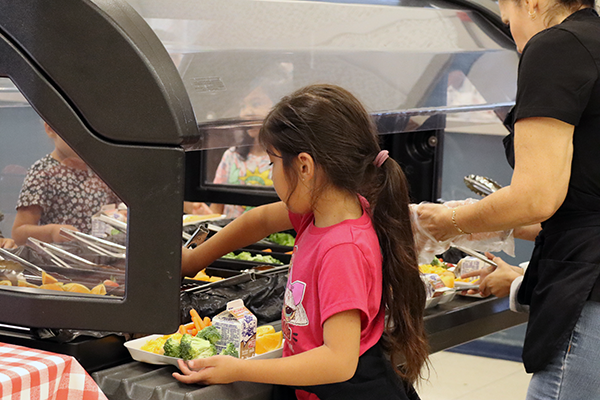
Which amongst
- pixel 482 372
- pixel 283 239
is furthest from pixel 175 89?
pixel 482 372

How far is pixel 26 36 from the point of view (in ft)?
4.28

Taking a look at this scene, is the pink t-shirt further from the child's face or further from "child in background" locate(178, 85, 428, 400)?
the child's face

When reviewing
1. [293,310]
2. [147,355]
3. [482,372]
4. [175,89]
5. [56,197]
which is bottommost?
[482,372]

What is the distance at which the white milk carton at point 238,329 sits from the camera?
163 centimetres

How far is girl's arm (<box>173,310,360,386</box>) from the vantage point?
1440mm

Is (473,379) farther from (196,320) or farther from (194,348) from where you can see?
(194,348)

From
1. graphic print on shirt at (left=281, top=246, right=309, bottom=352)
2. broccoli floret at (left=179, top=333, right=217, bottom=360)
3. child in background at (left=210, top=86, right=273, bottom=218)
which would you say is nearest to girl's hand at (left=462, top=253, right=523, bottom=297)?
graphic print on shirt at (left=281, top=246, right=309, bottom=352)

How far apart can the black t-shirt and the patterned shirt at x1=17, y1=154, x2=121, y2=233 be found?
2.96 ft

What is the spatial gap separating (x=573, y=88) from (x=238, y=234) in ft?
2.93

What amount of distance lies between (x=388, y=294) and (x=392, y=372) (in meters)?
0.18

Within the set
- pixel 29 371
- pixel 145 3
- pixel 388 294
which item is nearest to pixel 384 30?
pixel 145 3

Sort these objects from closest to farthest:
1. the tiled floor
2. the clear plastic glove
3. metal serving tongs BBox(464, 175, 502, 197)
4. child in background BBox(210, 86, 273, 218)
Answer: the clear plastic glove, metal serving tongs BBox(464, 175, 502, 197), child in background BBox(210, 86, 273, 218), the tiled floor

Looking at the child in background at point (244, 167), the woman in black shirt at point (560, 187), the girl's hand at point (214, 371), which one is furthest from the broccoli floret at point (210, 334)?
the child in background at point (244, 167)

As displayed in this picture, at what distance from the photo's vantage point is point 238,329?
5.35 feet
